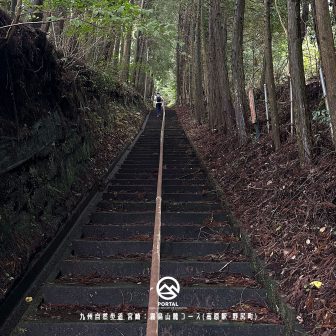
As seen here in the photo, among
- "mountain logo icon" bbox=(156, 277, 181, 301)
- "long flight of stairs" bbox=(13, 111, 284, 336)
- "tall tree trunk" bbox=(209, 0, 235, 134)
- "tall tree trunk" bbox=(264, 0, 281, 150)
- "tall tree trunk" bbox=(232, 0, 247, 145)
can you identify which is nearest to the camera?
"long flight of stairs" bbox=(13, 111, 284, 336)

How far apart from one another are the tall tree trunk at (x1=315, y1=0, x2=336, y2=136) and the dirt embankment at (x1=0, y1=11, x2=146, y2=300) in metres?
3.53

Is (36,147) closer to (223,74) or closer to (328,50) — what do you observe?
(328,50)

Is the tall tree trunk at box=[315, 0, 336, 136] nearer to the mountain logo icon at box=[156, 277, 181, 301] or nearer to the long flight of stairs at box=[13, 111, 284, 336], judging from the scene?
the long flight of stairs at box=[13, 111, 284, 336]

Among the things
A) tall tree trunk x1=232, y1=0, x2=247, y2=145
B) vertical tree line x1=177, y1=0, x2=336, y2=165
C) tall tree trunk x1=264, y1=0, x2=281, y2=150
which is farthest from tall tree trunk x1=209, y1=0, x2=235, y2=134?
tall tree trunk x1=264, y1=0, x2=281, y2=150

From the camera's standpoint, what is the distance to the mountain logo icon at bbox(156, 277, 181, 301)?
4574 millimetres

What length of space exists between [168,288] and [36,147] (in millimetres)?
2877

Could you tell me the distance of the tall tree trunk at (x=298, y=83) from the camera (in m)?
5.90

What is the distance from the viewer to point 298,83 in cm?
599

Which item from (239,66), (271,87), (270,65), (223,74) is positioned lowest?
(271,87)

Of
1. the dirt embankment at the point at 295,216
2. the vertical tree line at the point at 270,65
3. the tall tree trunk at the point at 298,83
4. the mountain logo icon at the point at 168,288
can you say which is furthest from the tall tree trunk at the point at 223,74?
the mountain logo icon at the point at 168,288

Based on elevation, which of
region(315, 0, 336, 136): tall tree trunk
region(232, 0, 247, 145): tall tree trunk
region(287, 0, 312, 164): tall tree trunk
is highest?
region(232, 0, 247, 145): tall tree trunk

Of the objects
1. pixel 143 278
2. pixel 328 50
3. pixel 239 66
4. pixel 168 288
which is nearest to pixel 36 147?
pixel 143 278

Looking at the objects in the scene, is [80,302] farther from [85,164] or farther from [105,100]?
[105,100]

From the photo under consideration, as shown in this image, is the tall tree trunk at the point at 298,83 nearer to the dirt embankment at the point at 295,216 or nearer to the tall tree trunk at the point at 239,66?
the dirt embankment at the point at 295,216
